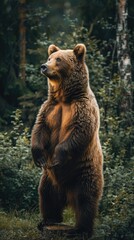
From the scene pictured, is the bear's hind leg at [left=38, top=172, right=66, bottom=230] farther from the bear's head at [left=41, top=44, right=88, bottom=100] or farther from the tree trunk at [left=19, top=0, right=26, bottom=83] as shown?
the tree trunk at [left=19, top=0, right=26, bottom=83]

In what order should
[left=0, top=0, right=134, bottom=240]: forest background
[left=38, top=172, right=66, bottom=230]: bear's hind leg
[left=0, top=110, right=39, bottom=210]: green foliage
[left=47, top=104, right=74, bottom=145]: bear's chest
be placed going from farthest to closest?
1. [left=0, top=110, right=39, bottom=210]: green foliage
2. [left=0, top=0, right=134, bottom=240]: forest background
3. [left=38, top=172, right=66, bottom=230]: bear's hind leg
4. [left=47, top=104, right=74, bottom=145]: bear's chest

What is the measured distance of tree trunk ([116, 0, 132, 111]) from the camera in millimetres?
15149

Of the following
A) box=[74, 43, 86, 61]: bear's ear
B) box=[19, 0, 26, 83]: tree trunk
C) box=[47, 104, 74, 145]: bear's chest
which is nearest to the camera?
box=[47, 104, 74, 145]: bear's chest

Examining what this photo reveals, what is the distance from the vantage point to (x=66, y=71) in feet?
30.3

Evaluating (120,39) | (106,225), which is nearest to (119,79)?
(120,39)

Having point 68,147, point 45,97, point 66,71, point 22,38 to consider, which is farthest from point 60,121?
point 22,38

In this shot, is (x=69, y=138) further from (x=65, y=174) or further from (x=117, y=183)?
(x=117, y=183)

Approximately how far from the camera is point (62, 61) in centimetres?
924

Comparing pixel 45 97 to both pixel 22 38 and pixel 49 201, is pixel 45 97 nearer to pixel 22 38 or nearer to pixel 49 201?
pixel 22 38

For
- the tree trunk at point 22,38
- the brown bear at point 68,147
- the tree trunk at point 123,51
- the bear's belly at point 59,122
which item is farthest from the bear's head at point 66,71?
the tree trunk at point 22,38

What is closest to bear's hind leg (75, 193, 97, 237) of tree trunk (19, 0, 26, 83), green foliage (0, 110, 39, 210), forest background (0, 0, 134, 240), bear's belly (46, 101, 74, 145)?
forest background (0, 0, 134, 240)

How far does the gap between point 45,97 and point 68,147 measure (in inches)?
307

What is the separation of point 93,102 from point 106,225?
1.67 metres

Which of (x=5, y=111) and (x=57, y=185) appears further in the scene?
(x=5, y=111)
